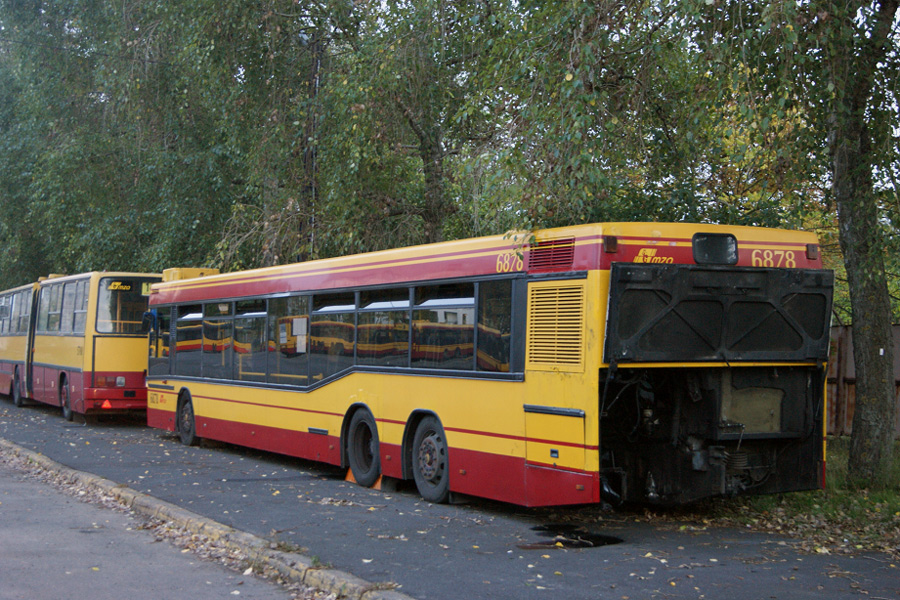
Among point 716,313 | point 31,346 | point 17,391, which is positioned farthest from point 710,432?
point 17,391

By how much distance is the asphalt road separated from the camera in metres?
6.84

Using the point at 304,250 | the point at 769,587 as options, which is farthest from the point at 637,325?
the point at 304,250

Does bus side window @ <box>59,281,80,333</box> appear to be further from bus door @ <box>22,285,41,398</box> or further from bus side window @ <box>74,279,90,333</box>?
bus door @ <box>22,285,41,398</box>

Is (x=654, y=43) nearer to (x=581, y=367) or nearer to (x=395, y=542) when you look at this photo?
(x=581, y=367)

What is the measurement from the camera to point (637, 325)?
8.60 m

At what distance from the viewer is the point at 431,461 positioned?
10844mm

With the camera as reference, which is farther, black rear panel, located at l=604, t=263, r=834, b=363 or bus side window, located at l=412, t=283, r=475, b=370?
bus side window, located at l=412, t=283, r=475, b=370

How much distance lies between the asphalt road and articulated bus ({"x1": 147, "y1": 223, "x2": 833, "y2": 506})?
1.45ft

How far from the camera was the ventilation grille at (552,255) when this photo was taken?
8859 millimetres

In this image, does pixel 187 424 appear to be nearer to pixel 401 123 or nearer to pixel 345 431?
pixel 345 431

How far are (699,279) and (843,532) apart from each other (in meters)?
2.64

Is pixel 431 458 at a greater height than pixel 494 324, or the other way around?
pixel 494 324

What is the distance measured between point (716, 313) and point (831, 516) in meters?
2.44

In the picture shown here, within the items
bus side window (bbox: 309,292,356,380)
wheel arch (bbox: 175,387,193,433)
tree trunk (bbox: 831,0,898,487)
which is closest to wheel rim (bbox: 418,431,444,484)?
bus side window (bbox: 309,292,356,380)
